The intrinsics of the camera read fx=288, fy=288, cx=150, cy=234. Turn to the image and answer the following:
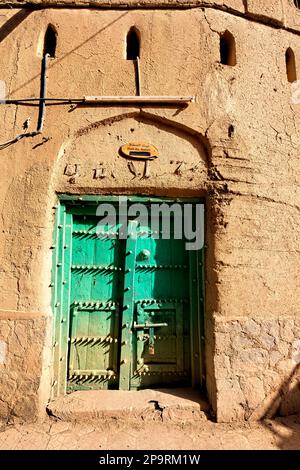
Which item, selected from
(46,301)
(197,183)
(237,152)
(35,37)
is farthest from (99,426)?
(35,37)

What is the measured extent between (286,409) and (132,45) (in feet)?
13.6

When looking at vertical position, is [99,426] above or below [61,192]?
below

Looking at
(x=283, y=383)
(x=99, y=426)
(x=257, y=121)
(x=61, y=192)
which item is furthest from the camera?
(x=257, y=121)

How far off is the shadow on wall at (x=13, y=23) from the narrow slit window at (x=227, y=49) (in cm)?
224

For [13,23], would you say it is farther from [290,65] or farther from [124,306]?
[124,306]

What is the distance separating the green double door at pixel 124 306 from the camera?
9.55ft

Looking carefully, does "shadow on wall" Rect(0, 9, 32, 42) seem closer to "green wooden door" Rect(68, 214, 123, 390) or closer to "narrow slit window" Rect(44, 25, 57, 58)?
"narrow slit window" Rect(44, 25, 57, 58)

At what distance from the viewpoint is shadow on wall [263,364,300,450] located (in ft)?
8.30

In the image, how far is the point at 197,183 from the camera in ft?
9.74

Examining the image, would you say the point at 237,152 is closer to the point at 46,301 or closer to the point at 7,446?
the point at 46,301

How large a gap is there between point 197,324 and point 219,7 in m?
3.55

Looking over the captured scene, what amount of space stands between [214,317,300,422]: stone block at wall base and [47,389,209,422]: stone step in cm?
25

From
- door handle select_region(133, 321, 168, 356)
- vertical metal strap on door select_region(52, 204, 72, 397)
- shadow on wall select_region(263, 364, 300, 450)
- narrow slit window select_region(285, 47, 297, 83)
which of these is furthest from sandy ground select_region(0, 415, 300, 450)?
narrow slit window select_region(285, 47, 297, 83)

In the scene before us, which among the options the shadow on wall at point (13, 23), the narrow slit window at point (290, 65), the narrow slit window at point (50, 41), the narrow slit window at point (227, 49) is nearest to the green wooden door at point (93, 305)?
the narrow slit window at point (50, 41)
